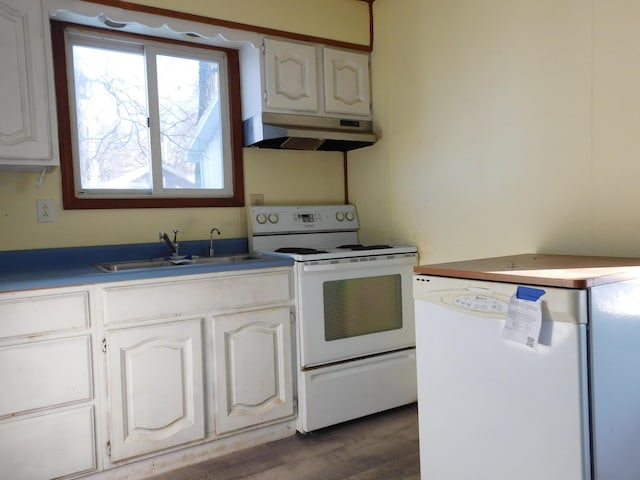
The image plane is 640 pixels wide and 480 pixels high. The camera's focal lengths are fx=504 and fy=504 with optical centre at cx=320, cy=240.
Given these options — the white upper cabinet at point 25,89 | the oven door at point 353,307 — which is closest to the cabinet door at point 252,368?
the oven door at point 353,307

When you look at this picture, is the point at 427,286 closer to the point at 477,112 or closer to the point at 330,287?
the point at 330,287

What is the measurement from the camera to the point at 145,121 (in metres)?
2.65

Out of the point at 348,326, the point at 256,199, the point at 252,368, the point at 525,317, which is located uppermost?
the point at 256,199

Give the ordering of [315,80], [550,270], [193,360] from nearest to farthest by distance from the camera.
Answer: [550,270], [193,360], [315,80]

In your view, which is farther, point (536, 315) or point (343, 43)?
point (343, 43)

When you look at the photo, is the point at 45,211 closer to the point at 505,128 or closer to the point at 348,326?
the point at 348,326

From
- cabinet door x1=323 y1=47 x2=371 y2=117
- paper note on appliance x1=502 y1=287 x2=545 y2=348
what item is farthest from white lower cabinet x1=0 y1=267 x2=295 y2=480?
paper note on appliance x1=502 y1=287 x2=545 y2=348

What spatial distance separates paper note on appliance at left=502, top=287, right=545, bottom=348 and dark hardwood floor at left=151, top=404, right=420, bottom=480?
93 cm

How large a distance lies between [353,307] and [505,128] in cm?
110

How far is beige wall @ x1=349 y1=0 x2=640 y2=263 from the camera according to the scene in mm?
1844

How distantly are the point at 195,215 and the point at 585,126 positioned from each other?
191cm

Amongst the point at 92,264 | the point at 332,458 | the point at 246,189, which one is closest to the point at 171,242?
the point at 92,264

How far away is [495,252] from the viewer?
2336mm

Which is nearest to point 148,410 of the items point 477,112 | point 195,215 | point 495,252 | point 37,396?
point 37,396
